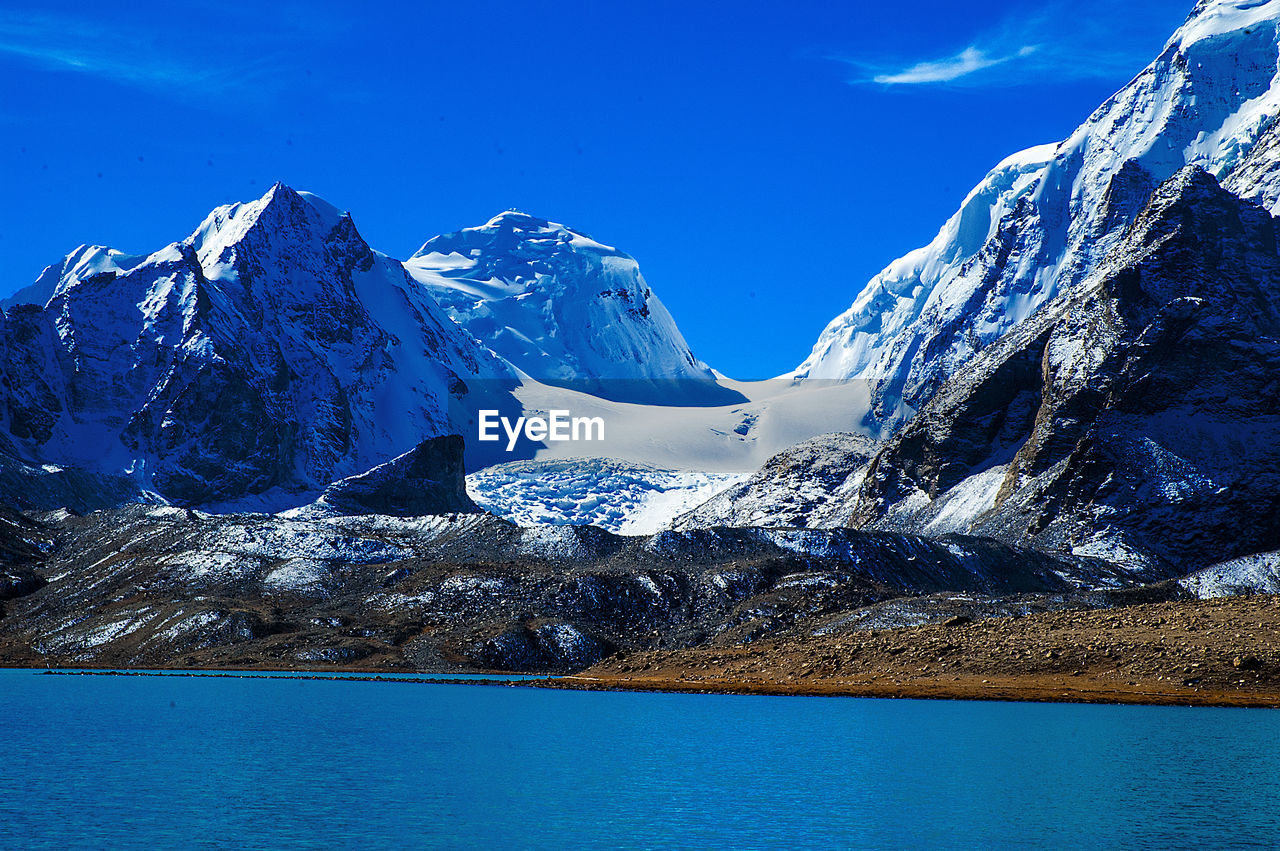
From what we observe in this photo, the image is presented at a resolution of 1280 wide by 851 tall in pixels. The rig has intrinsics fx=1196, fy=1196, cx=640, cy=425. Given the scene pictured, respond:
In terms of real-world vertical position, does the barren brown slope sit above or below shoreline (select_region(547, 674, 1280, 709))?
above

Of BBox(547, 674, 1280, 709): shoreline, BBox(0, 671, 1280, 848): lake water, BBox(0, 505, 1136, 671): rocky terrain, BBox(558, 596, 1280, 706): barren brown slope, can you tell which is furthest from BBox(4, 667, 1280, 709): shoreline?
BBox(0, 505, 1136, 671): rocky terrain

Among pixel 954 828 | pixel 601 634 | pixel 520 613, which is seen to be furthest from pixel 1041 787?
pixel 520 613

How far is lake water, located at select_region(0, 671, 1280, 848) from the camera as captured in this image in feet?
113

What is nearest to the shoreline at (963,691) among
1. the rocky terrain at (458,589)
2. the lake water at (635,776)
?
the lake water at (635,776)

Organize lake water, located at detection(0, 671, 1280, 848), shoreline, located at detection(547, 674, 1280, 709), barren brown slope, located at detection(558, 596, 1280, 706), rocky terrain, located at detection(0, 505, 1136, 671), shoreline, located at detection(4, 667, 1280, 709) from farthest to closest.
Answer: rocky terrain, located at detection(0, 505, 1136, 671) < barren brown slope, located at detection(558, 596, 1280, 706) < shoreline, located at detection(4, 667, 1280, 709) < shoreline, located at detection(547, 674, 1280, 709) < lake water, located at detection(0, 671, 1280, 848)

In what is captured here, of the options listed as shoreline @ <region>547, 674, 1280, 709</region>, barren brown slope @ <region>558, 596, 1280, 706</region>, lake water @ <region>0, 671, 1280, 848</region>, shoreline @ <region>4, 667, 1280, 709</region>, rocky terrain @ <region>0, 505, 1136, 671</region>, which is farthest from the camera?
rocky terrain @ <region>0, 505, 1136, 671</region>

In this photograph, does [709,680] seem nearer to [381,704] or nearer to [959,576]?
[381,704]

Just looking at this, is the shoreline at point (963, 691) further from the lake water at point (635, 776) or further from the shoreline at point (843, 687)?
the lake water at point (635, 776)

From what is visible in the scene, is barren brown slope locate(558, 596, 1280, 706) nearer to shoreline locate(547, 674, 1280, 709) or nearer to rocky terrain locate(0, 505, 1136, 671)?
shoreline locate(547, 674, 1280, 709)

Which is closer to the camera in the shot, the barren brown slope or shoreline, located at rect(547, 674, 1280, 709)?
shoreline, located at rect(547, 674, 1280, 709)

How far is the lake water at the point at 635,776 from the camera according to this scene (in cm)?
3431

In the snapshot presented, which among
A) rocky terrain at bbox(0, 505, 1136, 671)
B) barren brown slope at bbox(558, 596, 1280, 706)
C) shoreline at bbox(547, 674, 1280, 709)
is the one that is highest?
rocky terrain at bbox(0, 505, 1136, 671)

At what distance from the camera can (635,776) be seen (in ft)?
150

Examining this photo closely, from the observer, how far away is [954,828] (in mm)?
35406
